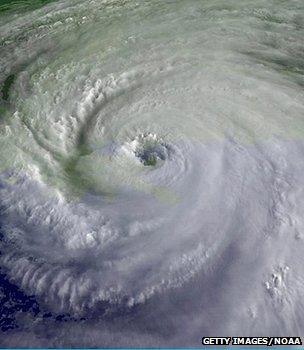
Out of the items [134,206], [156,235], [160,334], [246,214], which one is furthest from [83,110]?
→ [160,334]

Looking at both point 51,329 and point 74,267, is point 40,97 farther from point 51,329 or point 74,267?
point 51,329

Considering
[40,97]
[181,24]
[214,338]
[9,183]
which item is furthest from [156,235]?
[181,24]

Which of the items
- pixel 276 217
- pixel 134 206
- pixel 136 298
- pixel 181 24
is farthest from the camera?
pixel 181 24

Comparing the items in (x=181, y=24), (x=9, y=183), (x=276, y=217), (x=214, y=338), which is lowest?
(x=214, y=338)

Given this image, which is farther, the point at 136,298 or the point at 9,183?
the point at 9,183

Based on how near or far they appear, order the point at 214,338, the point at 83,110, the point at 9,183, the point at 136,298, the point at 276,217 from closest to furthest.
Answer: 1. the point at 214,338
2. the point at 136,298
3. the point at 276,217
4. the point at 9,183
5. the point at 83,110

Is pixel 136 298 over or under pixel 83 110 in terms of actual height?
under
